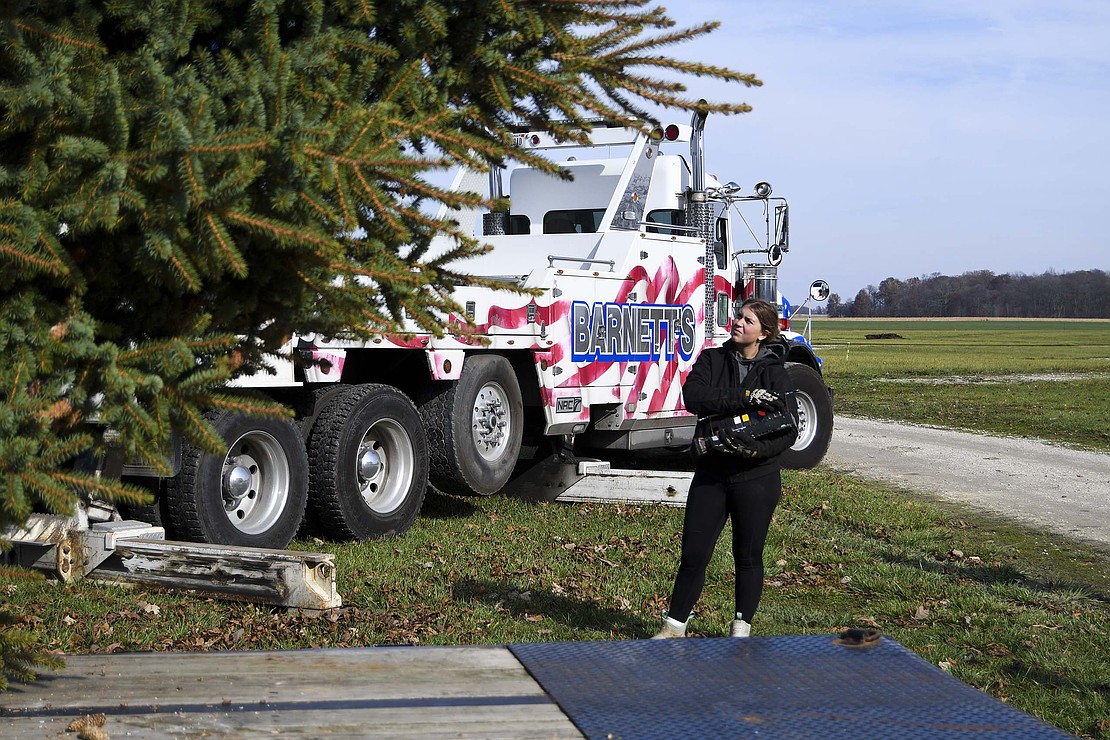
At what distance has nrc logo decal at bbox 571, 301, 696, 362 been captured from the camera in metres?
10.7

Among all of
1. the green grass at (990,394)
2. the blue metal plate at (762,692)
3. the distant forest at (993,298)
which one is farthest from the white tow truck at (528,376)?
the distant forest at (993,298)

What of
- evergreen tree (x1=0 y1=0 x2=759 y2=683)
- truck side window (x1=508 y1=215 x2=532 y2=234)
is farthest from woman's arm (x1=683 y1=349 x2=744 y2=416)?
truck side window (x1=508 y1=215 x2=532 y2=234)

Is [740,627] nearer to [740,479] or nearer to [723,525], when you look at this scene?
[723,525]

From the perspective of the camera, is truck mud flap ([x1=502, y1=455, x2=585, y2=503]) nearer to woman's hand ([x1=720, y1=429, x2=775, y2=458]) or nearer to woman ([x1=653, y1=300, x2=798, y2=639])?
woman ([x1=653, y1=300, x2=798, y2=639])

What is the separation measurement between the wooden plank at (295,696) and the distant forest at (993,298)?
163226 millimetres

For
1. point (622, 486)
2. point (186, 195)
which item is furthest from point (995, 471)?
point (186, 195)

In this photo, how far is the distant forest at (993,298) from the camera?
16512cm

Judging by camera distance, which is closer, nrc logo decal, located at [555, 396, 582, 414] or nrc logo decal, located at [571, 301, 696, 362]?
A: nrc logo decal, located at [555, 396, 582, 414]

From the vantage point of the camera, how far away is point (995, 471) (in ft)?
45.9

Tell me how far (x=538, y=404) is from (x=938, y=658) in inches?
191

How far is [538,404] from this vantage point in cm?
1044

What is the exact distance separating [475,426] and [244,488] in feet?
7.64

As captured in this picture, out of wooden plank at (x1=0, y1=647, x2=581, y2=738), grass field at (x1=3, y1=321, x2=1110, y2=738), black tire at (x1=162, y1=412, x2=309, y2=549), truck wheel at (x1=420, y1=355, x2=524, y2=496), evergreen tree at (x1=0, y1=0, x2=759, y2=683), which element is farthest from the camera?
truck wheel at (x1=420, y1=355, x2=524, y2=496)

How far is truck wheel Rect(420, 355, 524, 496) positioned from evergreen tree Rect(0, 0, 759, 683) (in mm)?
6211
